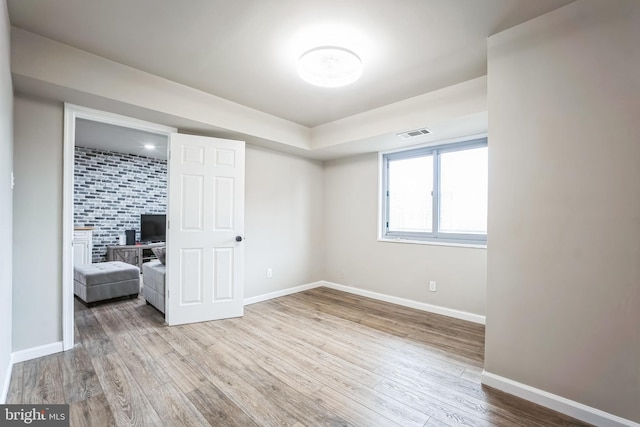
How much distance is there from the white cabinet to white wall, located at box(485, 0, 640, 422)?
21.4 ft

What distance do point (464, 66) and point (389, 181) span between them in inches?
80.6

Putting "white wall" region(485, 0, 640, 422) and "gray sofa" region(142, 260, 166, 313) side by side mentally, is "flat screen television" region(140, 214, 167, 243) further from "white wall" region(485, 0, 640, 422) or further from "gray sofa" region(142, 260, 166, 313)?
"white wall" region(485, 0, 640, 422)

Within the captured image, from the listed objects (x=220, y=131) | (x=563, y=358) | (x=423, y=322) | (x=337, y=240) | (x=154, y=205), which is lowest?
(x=423, y=322)

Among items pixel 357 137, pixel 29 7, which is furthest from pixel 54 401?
pixel 357 137

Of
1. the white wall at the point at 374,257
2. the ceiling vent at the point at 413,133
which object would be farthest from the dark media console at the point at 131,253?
the ceiling vent at the point at 413,133

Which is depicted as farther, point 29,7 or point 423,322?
point 423,322

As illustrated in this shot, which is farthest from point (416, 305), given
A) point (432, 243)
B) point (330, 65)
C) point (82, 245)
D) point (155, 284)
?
point (82, 245)

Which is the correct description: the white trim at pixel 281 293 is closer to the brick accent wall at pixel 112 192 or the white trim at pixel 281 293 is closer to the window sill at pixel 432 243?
the window sill at pixel 432 243

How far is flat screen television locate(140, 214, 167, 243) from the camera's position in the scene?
6.31m

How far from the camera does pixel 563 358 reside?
1778 millimetres

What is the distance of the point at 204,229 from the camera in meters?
3.31

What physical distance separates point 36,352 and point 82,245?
11.7ft

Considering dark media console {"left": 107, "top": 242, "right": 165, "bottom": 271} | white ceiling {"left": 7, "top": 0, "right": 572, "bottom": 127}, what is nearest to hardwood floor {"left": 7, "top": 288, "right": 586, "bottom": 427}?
white ceiling {"left": 7, "top": 0, "right": 572, "bottom": 127}

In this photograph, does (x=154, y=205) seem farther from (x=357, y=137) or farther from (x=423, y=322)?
(x=423, y=322)
